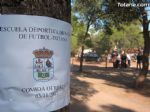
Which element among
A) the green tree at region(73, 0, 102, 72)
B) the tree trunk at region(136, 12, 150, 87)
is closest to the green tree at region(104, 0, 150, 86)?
the tree trunk at region(136, 12, 150, 87)

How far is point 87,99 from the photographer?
13.8m

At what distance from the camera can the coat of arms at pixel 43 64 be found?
9.28 ft

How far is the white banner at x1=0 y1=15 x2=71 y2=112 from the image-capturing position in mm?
2781

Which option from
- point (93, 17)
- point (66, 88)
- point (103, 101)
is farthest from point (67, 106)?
point (93, 17)

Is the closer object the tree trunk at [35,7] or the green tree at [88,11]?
the tree trunk at [35,7]

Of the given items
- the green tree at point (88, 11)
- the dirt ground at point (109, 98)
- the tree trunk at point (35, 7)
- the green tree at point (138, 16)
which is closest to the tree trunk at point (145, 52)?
the green tree at point (138, 16)

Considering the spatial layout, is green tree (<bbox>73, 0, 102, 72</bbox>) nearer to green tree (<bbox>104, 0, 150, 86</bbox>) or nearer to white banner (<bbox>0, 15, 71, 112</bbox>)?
green tree (<bbox>104, 0, 150, 86</bbox>)

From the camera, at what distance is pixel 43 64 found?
9.36 feet

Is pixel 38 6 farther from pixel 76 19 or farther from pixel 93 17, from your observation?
pixel 76 19

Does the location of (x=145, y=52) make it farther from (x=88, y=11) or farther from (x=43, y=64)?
(x=43, y=64)

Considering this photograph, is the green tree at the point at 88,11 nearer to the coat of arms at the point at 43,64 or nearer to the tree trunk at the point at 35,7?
the tree trunk at the point at 35,7

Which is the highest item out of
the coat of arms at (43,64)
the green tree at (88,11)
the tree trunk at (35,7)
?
the green tree at (88,11)

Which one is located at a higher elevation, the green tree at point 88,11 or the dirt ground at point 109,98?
the green tree at point 88,11

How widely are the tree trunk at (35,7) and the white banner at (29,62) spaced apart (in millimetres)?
46
